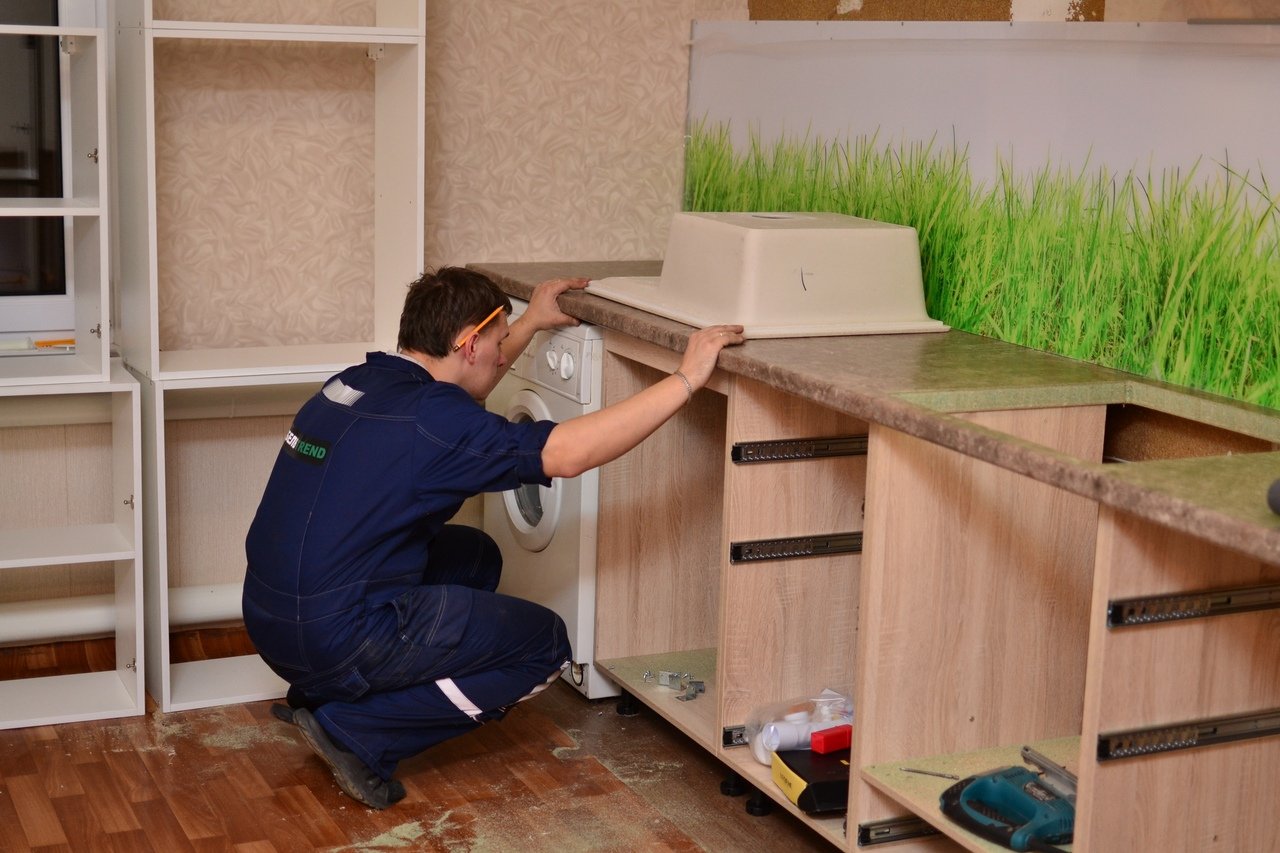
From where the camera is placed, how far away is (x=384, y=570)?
269 cm

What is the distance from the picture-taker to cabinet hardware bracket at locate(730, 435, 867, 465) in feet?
8.53

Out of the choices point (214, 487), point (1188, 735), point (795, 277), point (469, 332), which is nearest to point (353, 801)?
point (469, 332)

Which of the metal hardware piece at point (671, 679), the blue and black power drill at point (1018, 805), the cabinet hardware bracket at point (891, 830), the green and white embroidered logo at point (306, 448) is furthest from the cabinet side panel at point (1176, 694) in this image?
the green and white embroidered logo at point (306, 448)

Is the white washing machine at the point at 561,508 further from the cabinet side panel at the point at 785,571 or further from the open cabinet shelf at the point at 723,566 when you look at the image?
the cabinet side panel at the point at 785,571

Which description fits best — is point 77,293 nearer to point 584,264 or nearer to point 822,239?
point 584,264

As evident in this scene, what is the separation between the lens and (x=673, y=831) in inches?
105

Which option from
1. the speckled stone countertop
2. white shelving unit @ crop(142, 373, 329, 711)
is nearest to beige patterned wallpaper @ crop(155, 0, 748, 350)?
white shelving unit @ crop(142, 373, 329, 711)

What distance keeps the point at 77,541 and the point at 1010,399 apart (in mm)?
2072

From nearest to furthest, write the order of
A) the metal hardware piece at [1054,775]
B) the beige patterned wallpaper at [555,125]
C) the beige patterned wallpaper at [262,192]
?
the metal hardware piece at [1054,775] < the beige patterned wallpaper at [262,192] < the beige patterned wallpaper at [555,125]

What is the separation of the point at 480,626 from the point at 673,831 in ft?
1.74

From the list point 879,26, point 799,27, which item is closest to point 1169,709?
point 879,26

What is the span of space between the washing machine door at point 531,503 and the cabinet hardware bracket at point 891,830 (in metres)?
1.11

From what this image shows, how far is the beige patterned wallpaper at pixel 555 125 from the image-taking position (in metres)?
3.71

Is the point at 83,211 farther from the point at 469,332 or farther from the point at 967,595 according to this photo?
the point at 967,595
